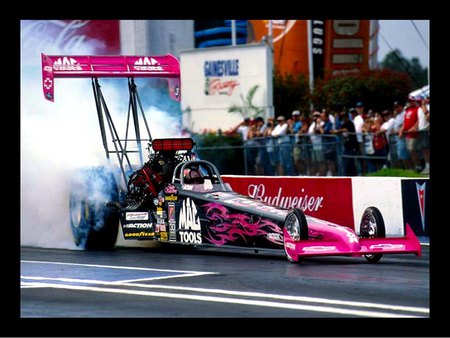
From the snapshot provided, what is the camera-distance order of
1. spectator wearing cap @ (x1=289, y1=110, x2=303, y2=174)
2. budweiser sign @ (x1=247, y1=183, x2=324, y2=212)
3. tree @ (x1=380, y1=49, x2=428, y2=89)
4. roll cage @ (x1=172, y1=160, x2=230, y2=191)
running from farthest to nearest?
tree @ (x1=380, y1=49, x2=428, y2=89), spectator wearing cap @ (x1=289, y1=110, x2=303, y2=174), budweiser sign @ (x1=247, y1=183, x2=324, y2=212), roll cage @ (x1=172, y1=160, x2=230, y2=191)

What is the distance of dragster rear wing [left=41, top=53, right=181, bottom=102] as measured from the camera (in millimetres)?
17453

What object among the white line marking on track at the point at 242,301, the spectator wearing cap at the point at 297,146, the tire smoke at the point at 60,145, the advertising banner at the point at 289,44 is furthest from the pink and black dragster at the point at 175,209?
the advertising banner at the point at 289,44

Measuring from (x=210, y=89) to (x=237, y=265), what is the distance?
89.9 feet

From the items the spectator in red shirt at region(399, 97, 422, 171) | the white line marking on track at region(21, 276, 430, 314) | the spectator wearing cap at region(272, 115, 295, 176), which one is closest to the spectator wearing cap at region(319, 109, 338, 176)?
the spectator wearing cap at region(272, 115, 295, 176)

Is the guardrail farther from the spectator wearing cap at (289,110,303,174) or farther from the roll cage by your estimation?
the roll cage

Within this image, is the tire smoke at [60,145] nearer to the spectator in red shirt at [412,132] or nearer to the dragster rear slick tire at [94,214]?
the dragster rear slick tire at [94,214]

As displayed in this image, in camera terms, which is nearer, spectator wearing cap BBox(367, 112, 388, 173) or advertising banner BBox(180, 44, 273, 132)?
spectator wearing cap BBox(367, 112, 388, 173)

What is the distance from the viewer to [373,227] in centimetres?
1463

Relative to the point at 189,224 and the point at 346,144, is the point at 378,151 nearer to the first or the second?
the point at 346,144

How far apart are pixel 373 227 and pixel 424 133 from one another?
864 centimetres

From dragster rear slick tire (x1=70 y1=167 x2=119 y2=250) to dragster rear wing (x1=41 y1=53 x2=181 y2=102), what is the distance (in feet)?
4.86

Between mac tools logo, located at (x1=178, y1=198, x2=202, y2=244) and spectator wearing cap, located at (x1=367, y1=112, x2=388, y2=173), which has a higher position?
spectator wearing cap, located at (x1=367, y1=112, x2=388, y2=173)
